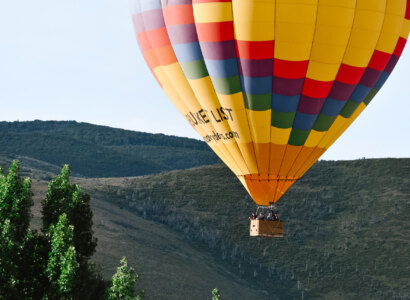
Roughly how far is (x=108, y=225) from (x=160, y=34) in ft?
197

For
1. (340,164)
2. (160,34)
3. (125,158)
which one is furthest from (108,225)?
(125,158)

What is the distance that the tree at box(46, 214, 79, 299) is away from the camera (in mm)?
27500

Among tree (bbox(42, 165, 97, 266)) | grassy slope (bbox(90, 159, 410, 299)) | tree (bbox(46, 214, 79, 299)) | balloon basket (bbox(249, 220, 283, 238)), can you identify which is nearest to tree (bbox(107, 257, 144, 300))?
tree (bbox(46, 214, 79, 299))

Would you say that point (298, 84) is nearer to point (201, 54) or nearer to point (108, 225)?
point (201, 54)

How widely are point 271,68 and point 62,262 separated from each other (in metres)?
9.67

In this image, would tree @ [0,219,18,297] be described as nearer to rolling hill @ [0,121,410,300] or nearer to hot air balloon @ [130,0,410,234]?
hot air balloon @ [130,0,410,234]

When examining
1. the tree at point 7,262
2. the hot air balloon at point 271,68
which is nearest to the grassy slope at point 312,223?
the hot air balloon at point 271,68

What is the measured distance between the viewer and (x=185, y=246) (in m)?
93.0

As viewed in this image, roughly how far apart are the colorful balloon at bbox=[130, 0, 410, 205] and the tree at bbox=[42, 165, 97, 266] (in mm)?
5302

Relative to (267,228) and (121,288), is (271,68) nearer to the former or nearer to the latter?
(267,228)

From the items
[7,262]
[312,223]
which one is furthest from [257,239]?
[7,262]

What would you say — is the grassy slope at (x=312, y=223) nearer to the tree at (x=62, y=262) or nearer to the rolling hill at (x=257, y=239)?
the rolling hill at (x=257, y=239)

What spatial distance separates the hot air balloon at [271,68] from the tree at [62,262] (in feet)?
20.1

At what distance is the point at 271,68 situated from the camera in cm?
2706
